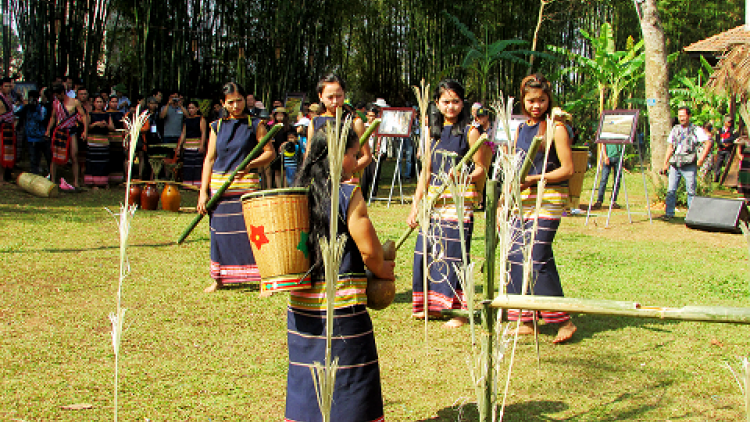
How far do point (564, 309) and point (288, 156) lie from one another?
1086cm

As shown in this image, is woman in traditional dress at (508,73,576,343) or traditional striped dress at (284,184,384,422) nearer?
traditional striped dress at (284,184,384,422)

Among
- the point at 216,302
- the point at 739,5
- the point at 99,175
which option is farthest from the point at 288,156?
the point at 739,5

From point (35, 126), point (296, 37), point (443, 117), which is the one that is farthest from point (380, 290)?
point (296, 37)

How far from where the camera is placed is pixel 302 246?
104 inches

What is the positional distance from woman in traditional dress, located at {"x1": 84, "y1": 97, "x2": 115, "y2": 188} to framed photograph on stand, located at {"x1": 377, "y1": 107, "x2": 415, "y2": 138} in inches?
193

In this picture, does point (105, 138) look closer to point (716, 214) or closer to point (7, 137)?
point (7, 137)

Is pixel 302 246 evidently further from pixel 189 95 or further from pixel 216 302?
pixel 189 95

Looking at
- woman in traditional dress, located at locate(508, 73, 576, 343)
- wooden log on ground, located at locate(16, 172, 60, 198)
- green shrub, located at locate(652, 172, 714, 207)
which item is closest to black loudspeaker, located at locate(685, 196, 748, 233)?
green shrub, located at locate(652, 172, 714, 207)

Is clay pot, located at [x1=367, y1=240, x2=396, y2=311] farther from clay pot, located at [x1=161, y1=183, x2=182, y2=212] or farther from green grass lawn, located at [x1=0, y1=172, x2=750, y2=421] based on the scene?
clay pot, located at [x1=161, y1=183, x2=182, y2=212]

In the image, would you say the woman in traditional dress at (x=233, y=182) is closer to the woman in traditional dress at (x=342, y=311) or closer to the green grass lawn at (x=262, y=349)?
the green grass lawn at (x=262, y=349)

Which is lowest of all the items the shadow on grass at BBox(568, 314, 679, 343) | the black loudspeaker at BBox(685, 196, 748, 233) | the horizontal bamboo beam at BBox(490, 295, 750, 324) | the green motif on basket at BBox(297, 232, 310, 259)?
the shadow on grass at BBox(568, 314, 679, 343)

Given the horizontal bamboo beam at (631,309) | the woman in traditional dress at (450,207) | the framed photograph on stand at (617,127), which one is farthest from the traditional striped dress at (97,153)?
the horizontal bamboo beam at (631,309)

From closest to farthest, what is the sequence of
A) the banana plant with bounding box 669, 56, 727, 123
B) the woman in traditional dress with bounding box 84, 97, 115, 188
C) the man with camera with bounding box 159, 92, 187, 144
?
the woman in traditional dress with bounding box 84, 97, 115, 188
the man with camera with bounding box 159, 92, 187, 144
the banana plant with bounding box 669, 56, 727, 123

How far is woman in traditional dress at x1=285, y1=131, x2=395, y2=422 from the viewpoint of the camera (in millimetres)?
2729
